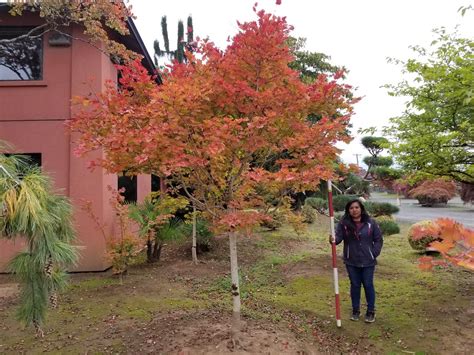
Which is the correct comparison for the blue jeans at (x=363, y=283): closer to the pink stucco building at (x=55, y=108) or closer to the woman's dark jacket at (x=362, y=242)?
the woman's dark jacket at (x=362, y=242)

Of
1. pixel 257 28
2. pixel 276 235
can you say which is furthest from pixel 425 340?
pixel 276 235

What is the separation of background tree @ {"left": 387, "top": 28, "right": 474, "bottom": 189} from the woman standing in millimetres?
1437

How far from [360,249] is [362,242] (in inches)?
3.4

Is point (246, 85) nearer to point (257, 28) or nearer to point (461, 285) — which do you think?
point (257, 28)

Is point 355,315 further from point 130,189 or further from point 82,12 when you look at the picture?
point 130,189

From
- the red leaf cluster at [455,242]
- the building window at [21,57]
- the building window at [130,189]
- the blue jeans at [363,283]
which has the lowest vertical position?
the blue jeans at [363,283]

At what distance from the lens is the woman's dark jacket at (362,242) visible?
467 cm

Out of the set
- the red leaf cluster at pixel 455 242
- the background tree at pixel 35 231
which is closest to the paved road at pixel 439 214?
the background tree at pixel 35 231

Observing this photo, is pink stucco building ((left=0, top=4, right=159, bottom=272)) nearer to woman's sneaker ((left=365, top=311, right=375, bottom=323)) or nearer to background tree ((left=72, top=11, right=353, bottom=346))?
background tree ((left=72, top=11, right=353, bottom=346))

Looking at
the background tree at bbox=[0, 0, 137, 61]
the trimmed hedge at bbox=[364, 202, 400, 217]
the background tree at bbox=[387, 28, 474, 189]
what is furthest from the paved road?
the background tree at bbox=[0, 0, 137, 61]

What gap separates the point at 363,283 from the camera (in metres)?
4.77

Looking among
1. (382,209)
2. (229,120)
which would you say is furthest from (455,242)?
(382,209)

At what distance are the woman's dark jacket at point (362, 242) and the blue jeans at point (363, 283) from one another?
103mm

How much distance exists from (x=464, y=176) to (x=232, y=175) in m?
3.78
